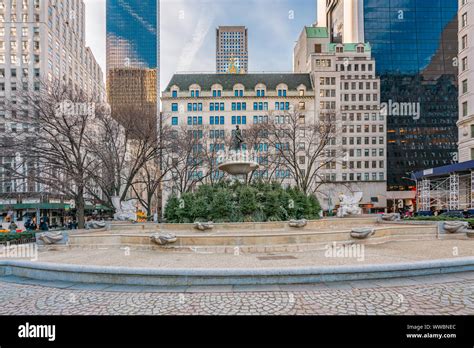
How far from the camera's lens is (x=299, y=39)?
83.0 m

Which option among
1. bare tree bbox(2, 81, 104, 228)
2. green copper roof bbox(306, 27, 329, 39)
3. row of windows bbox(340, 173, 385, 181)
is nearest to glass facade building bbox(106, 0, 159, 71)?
green copper roof bbox(306, 27, 329, 39)

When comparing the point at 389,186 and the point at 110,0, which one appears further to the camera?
the point at 110,0

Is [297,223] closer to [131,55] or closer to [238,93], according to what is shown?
[238,93]

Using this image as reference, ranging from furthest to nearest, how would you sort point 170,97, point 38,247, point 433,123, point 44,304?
point 433,123, point 170,97, point 38,247, point 44,304

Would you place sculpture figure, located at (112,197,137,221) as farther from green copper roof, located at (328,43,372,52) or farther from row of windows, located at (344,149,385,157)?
green copper roof, located at (328,43,372,52)

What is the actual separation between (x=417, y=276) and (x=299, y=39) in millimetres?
88312

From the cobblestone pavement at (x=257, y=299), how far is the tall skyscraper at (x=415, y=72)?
79738 mm

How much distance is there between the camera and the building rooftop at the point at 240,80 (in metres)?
65.1

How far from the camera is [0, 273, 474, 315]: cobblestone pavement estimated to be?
5.34 metres

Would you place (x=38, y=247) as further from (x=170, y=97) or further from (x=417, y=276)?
(x=170, y=97)

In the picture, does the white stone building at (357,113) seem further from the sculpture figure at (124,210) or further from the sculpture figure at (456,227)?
the sculpture figure at (124,210)

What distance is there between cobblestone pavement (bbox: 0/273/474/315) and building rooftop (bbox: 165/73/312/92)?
203 feet

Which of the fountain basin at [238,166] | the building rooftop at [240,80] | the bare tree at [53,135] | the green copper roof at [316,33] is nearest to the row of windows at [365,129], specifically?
the building rooftop at [240,80]
